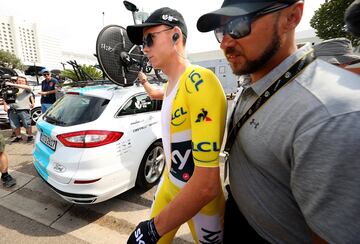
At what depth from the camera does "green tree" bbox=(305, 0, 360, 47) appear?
1356 centimetres

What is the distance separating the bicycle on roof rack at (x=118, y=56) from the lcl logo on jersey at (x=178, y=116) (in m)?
2.30

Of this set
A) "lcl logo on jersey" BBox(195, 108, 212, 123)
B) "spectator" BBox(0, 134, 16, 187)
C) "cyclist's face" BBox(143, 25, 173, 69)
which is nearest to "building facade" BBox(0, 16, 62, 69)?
"spectator" BBox(0, 134, 16, 187)

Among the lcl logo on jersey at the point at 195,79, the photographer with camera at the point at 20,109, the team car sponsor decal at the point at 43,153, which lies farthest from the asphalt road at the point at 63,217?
the photographer with camera at the point at 20,109

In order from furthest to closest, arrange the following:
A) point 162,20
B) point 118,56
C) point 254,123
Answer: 1. point 118,56
2. point 162,20
3. point 254,123

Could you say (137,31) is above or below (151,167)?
above

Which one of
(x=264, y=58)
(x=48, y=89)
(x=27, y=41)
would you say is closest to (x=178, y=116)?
(x=264, y=58)

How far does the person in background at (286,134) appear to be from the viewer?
0.64 meters

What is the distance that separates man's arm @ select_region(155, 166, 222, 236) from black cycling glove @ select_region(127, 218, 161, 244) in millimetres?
83

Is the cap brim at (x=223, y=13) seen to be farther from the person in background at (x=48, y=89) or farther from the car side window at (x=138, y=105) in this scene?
the person in background at (x=48, y=89)

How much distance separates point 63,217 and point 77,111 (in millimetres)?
1418

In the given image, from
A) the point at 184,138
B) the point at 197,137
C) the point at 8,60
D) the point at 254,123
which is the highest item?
the point at 254,123

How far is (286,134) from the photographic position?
0.75 meters

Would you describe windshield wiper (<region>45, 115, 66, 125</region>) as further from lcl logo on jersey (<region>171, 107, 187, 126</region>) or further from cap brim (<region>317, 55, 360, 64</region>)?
cap brim (<region>317, 55, 360, 64</region>)

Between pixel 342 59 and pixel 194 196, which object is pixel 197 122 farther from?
pixel 342 59
